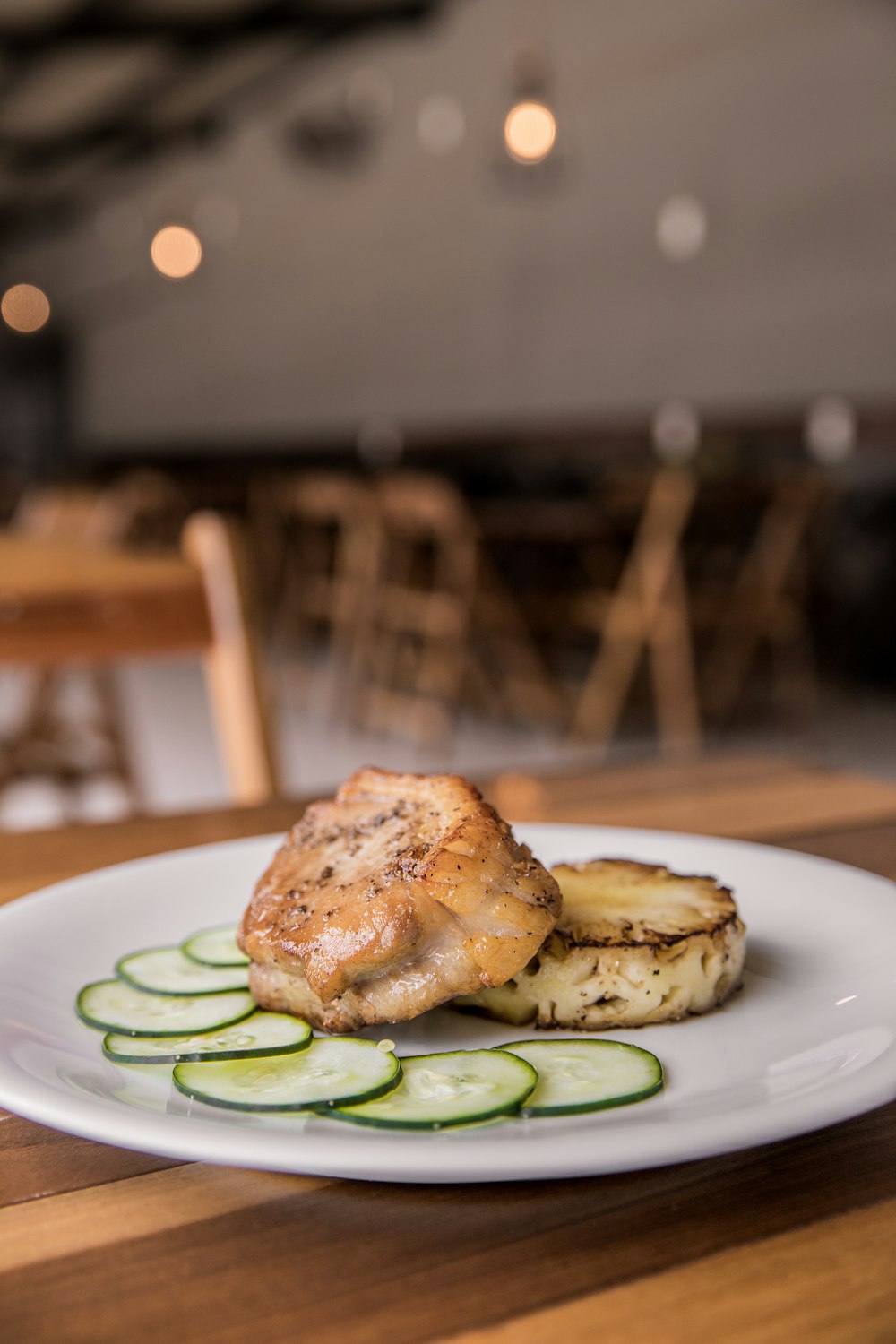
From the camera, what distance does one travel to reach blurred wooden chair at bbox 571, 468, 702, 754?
423 centimetres

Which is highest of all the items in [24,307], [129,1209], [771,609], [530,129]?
[24,307]

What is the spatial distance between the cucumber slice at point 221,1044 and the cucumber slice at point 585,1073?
0.25 feet

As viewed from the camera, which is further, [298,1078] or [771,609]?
[771,609]

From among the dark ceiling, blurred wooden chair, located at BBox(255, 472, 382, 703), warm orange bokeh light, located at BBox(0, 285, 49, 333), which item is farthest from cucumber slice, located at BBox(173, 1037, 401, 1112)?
warm orange bokeh light, located at BBox(0, 285, 49, 333)

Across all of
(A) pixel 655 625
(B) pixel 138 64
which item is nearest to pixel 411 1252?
(A) pixel 655 625

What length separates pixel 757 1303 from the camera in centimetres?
35

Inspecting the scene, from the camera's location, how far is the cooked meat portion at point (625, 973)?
50cm

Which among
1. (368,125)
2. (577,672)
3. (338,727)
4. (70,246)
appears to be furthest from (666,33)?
(70,246)

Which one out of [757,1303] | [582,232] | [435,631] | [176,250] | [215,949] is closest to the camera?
[757,1303]

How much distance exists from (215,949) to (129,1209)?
0.19 m

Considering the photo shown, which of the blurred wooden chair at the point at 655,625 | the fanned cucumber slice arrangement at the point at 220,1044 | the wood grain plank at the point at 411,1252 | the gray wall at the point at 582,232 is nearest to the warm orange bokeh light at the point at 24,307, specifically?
the gray wall at the point at 582,232

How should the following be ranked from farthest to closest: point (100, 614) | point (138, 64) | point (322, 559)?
point (138, 64), point (322, 559), point (100, 614)

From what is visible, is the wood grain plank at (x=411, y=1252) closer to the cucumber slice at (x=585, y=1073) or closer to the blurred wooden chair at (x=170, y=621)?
the cucumber slice at (x=585, y=1073)

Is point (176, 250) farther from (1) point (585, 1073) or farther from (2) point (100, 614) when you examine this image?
(1) point (585, 1073)
